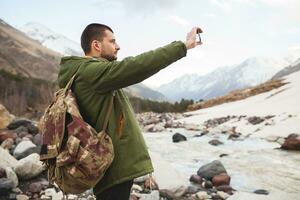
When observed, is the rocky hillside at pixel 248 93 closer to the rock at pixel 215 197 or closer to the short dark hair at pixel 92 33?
the rock at pixel 215 197

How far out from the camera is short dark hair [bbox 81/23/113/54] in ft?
9.08

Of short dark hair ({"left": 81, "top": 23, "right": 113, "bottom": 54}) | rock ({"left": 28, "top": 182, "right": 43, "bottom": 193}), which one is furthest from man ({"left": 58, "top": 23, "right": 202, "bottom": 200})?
rock ({"left": 28, "top": 182, "right": 43, "bottom": 193})

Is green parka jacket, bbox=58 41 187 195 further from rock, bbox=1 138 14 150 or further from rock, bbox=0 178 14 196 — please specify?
rock, bbox=1 138 14 150

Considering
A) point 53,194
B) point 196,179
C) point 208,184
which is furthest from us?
point 196,179

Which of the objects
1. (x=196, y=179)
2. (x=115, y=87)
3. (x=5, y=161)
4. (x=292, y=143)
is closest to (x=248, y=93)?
(x=292, y=143)

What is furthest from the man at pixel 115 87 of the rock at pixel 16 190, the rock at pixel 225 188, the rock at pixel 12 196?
the rock at pixel 225 188

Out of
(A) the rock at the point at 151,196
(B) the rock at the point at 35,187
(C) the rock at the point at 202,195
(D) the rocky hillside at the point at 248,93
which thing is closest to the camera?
(A) the rock at the point at 151,196

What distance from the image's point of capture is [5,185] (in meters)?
5.83

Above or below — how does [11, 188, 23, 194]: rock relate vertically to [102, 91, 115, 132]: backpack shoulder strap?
below

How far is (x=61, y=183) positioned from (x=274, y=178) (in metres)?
7.00

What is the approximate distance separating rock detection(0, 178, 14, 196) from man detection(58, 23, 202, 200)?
11.7ft

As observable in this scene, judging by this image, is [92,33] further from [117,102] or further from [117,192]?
[117,192]

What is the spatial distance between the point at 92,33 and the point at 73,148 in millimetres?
820

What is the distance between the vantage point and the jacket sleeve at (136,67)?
2430mm
